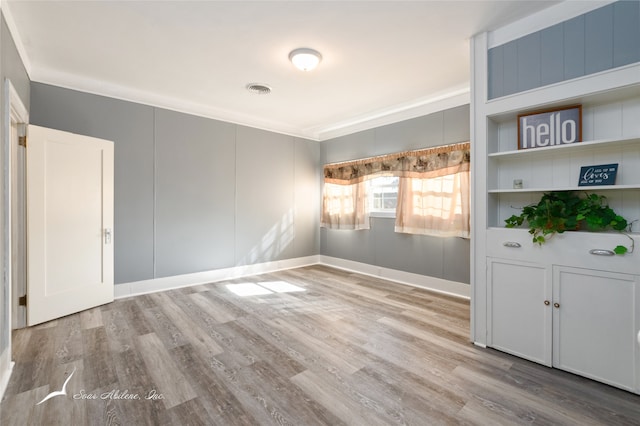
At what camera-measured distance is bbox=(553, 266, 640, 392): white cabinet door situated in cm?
192

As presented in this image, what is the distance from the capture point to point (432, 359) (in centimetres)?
236

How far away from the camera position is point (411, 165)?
438cm

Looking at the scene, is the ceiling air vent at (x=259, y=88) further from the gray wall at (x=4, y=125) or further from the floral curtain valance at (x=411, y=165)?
the gray wall at (x=4, y=125)

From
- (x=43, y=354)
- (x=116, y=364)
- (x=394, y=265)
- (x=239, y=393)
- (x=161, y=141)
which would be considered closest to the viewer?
(x=239, y=393)

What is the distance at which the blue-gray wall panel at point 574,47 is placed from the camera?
2.15 meters

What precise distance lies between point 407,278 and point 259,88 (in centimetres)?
348

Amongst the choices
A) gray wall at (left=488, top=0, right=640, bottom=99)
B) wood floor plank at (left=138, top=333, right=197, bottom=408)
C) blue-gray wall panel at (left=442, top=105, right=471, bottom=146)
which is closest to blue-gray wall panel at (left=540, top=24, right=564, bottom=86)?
gray wall at (left=488, top=0, right=640, bottom=99)

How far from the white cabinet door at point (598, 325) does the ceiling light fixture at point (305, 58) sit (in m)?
2.81

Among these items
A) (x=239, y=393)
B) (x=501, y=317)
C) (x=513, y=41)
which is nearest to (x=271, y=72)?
(x=513, y=41)

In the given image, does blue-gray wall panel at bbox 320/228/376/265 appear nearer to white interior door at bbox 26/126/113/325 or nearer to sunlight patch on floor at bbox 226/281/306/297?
sunlight patch on floor at bbox 226/281/306/297

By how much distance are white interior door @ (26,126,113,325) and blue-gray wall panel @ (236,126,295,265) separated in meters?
1.87

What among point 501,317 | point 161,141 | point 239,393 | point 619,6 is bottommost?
point 239,393

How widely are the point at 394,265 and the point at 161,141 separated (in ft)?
13.0

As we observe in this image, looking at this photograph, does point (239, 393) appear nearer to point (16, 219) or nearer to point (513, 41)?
point (16, 219)
